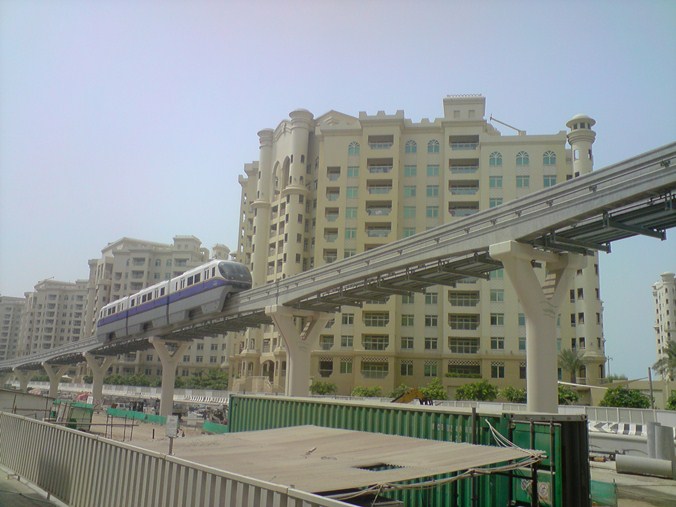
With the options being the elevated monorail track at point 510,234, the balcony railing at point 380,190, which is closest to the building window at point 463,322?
the balcony railing at point 380,190

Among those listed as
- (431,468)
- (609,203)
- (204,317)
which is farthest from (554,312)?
(204,317)

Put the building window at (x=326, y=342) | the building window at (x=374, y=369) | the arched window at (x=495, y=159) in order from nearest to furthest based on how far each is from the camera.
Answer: the building window at (x=374, y=369)
the arched window at (x=495, y=159)
the building window at (x=326, y=342)

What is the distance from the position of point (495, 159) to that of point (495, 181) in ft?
9.77

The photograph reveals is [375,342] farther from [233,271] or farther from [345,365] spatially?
[233,271]

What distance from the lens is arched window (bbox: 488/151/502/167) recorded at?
242 ft

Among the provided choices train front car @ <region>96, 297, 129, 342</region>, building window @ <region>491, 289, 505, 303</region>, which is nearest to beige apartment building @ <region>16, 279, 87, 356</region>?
train front car @ <region>96, 297, 129, 342</region>

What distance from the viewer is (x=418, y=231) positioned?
Result: 75.8 meters

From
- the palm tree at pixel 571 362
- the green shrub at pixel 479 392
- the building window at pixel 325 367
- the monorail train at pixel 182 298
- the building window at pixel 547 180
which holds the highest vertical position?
the building window at pixel 547 180

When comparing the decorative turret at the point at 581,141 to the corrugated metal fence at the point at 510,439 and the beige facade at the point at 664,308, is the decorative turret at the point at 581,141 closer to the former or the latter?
the corrugated metal fence at the point at 510,439

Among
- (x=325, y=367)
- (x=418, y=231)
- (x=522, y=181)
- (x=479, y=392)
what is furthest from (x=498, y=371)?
(x=522, y=181)

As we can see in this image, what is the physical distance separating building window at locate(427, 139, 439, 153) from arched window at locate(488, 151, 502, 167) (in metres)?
7.67

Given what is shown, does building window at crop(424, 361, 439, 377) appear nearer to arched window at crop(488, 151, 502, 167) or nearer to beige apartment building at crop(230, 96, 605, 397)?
beige apartment building at crop(230, 96, 605, 397)

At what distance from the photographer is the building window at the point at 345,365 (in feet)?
240

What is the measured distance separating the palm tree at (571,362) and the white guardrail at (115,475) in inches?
2426
